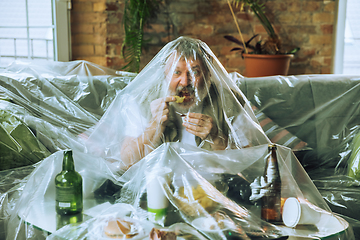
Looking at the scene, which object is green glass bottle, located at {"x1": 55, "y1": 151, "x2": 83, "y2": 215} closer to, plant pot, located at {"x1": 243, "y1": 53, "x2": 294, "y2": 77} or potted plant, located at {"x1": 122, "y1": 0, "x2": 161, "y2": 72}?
potted plant, located at {"x1": 122, "y1": 0, "x2": 161, "y2": 72}

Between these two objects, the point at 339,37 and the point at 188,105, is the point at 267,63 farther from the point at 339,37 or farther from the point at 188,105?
the point at 188,105

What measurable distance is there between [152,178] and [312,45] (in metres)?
2.22

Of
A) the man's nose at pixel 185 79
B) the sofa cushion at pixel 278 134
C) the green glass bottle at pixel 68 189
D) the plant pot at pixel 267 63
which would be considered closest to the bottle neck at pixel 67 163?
the green glass bottle at pixel 68 189

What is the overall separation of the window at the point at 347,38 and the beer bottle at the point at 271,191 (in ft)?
6.98

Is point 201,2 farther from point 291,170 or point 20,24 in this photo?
point 291,170

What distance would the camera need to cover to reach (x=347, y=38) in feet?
9.14

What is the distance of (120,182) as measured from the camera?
973mm

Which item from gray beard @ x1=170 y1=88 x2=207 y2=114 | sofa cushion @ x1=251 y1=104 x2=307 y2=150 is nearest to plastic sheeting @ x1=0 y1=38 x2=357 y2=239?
gray beard @ x1=170 y1=88 x2=207 y2=114

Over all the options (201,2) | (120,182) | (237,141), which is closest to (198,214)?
(120,182)

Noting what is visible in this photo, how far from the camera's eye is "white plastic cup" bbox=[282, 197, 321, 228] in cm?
78

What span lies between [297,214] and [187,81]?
59 centimetres

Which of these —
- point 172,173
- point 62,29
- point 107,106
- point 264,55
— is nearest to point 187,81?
point 172,173

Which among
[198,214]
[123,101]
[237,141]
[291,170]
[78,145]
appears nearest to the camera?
[198,214]

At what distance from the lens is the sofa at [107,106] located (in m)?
1.49
